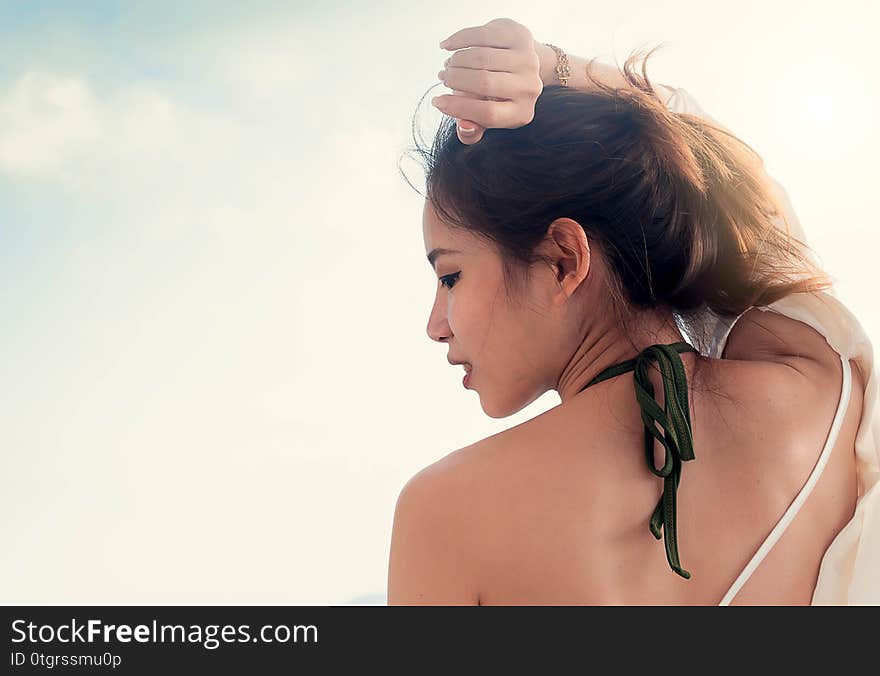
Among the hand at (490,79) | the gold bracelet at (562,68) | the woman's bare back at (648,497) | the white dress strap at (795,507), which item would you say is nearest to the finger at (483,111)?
the hand at (490,79)

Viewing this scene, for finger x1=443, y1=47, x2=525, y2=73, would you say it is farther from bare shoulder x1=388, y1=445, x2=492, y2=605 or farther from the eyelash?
bare shoulder x1=388, y1=445, x2=492, y2=605

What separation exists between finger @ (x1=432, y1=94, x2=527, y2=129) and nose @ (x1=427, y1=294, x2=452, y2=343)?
22cm

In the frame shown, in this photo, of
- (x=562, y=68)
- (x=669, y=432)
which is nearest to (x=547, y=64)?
(x=562, y=68)

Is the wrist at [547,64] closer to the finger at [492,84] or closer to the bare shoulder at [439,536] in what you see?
the finger at [492,84]

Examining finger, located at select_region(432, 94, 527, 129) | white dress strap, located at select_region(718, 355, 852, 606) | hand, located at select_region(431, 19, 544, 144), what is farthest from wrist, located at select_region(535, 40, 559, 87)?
white dress strap, located at select_region(718, 355, 852, 606)

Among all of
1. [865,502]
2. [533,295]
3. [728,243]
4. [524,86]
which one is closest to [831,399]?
[865,502]

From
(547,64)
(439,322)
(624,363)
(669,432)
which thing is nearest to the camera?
(669,432)

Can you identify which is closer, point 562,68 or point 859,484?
point 859,484

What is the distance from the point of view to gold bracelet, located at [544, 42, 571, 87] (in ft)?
4.17

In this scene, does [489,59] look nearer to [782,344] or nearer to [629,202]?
[629,202]

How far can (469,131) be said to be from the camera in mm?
A: 1105

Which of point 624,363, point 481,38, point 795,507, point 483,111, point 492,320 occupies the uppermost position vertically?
point 481,38

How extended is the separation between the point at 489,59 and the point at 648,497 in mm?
566

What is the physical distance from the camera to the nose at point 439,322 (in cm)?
116
